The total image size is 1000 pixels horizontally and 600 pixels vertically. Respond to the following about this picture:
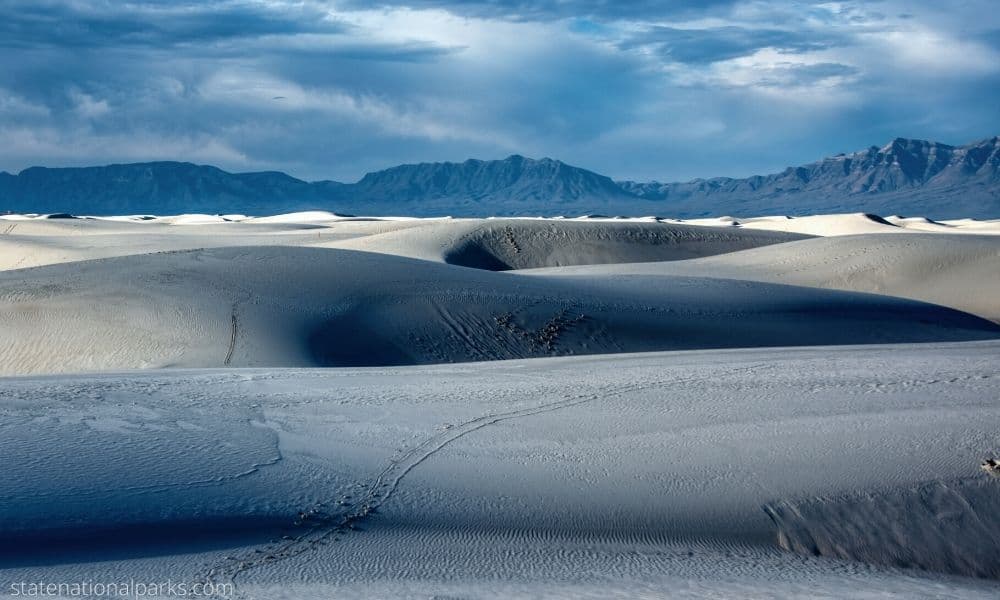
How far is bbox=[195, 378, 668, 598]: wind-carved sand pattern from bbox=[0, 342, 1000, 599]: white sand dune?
2 cm

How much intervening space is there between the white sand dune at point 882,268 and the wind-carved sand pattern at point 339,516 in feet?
73.1

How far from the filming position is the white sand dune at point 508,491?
6.68 meters

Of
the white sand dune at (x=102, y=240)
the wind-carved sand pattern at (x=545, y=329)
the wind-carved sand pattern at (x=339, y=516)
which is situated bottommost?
the wind-carved sand pattern at (x=545, y=329)

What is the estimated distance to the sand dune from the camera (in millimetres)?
18156

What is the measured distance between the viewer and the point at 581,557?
707cm

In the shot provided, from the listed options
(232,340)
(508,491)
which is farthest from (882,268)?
(508,491)

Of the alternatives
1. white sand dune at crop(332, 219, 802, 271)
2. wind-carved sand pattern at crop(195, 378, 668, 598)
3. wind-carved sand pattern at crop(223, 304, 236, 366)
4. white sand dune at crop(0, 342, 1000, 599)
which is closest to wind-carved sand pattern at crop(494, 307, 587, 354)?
wind-carved sand pattern at crop(223, 304, 236, 366)

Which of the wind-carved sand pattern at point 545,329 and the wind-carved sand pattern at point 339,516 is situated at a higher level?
the wind-carved sand pattern at point 339,516

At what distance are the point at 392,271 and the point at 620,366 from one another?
10459 mm

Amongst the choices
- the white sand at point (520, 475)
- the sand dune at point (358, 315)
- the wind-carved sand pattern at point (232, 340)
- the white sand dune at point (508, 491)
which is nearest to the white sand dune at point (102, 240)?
the sand dune at point (358, 315)

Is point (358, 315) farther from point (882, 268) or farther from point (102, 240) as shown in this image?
point (102, 240)

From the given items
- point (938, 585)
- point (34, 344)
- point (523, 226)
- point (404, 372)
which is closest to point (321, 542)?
point (938, 585)

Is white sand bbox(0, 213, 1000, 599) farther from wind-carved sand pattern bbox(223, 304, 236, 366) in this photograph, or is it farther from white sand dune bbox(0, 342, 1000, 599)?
wind-carved sand pattern bbox(223, 304, 236, 366)

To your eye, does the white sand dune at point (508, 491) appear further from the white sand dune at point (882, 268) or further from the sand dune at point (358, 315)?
the white sand dune at point (882, 268)
